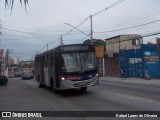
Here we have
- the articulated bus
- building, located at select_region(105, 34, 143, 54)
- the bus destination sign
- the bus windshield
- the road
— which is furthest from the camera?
building, located at select_region(105, 34, 143, 54)

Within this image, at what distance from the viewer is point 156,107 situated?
13.4 m

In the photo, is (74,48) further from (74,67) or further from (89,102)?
(89,102)

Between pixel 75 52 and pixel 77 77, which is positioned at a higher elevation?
pixel 75 52

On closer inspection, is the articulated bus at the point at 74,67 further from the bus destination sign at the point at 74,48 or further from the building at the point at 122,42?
the building at the point at 122,42

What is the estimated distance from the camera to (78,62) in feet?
65.8

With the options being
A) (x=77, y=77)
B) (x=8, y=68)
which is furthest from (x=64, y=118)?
(x=8, y=68)

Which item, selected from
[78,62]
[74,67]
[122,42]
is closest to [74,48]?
[78,62]

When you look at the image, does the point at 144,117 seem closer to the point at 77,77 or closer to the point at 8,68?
the point at 77,77

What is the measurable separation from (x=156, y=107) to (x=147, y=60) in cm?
2786

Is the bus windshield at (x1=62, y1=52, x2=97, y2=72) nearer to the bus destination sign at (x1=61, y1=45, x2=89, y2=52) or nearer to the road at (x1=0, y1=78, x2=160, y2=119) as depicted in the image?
the bus destination sign at (x1=61, y1=45, x2=89, y2=52)

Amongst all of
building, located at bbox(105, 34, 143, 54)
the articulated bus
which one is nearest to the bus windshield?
the articulated bus

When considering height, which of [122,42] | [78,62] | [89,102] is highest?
[122,42]

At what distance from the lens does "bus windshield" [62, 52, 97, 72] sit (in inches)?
784

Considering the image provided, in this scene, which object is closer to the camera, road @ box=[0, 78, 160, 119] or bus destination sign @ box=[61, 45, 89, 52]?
road @ box=[0, 78, 160, 119]
